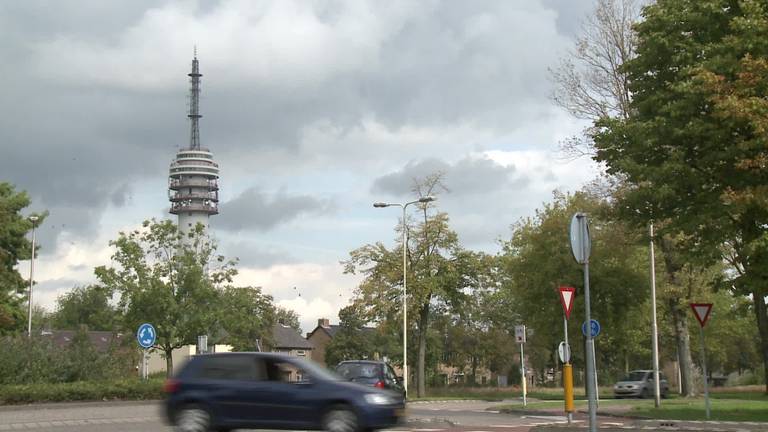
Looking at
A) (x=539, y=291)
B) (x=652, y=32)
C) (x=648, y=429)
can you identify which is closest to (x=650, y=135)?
(x=652, y=32)

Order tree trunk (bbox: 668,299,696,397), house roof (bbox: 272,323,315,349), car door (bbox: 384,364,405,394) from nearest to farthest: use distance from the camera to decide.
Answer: car door (bbox: 384,364,405,394)
tree trunk (bbox: 668,299,696,397)
house roof (bbox: 272,323,315,349)

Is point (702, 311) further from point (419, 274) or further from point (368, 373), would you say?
point (419, 274)

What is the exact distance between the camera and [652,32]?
25.5m

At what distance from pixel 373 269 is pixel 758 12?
119 ft

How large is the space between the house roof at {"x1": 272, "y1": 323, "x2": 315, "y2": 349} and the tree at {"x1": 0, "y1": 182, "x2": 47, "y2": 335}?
7204 cm

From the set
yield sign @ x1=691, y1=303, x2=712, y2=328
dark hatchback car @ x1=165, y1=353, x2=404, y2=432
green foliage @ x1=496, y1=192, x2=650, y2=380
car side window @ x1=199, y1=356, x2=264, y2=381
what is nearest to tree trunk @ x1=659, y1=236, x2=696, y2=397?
green foliage @ x1=496, y1=192, x2=650, y2=380

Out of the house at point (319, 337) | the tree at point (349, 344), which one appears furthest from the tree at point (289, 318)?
the tree at point (349, 344)

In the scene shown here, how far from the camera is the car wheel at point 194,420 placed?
15.1 meters

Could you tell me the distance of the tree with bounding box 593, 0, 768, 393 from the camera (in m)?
21.0

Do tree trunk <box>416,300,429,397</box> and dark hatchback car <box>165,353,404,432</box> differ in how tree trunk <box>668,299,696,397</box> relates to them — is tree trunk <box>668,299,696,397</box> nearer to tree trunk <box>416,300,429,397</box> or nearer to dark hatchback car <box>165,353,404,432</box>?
tree trunk <box>416,300,429,397</box>

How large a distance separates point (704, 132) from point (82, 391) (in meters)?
21.5

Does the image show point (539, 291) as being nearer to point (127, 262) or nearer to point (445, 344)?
point (127, 262)

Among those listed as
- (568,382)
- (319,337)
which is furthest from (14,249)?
(319,337)

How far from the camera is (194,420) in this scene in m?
15.1
